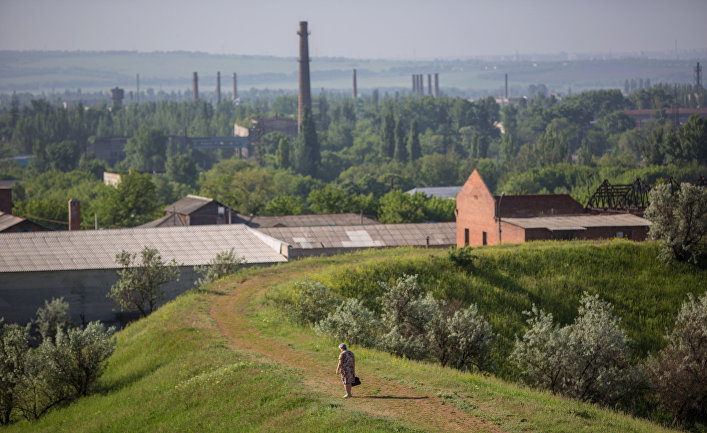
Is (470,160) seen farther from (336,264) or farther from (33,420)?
(33,420)

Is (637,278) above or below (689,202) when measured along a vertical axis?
below

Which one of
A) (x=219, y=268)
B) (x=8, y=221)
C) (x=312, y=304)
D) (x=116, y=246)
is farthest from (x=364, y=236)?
(x=312, y=304)

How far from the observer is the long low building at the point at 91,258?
48500 mm

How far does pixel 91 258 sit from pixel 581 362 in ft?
106

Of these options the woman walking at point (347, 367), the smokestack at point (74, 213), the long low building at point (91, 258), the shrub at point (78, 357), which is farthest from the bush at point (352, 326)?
the smokestack at point (74, 213)

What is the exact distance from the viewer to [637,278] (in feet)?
153

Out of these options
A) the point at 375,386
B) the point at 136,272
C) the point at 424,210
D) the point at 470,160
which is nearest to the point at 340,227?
the point at 136,272

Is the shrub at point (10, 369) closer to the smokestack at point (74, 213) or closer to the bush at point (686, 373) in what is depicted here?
the bush at point (686, 373)

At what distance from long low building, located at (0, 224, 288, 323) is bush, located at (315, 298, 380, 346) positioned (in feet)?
64.9

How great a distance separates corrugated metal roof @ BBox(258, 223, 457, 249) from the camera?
6575 centimetres

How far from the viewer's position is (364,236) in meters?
66.9

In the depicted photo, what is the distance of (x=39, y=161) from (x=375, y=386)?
189590 millimetres

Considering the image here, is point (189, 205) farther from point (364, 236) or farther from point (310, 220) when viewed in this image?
point (364, 236)

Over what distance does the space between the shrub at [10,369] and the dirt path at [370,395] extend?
7429 mm
